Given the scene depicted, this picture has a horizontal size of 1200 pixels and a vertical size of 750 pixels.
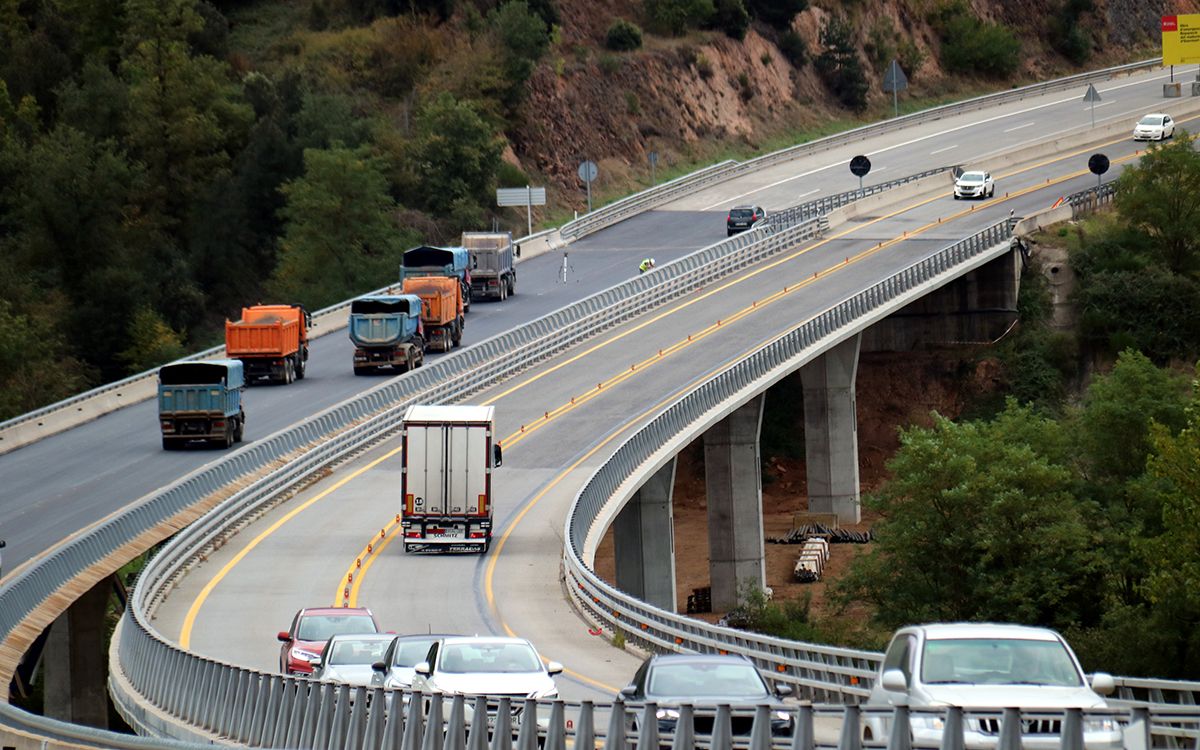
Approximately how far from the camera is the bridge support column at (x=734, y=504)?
219ft

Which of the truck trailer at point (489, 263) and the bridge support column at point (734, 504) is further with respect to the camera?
the truck trailer at point (489, 263)

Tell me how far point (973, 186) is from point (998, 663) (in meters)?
80.2

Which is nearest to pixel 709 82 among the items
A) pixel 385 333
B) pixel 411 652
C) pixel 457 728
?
pixel 385 333

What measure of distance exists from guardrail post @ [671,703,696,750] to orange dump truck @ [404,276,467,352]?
51.5 meters

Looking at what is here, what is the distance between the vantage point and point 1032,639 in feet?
62.6

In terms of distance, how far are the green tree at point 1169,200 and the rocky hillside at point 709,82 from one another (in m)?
32.6

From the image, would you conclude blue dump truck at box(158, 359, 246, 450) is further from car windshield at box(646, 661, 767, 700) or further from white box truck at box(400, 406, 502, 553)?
car windshield at box(646, 661, 767, 700)

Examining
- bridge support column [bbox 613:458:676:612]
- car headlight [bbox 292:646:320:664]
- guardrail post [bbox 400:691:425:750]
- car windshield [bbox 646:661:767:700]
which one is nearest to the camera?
guardrail post [bbox 400:691:425:750]

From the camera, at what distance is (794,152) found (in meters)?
117

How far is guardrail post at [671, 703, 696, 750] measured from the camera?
1659cm

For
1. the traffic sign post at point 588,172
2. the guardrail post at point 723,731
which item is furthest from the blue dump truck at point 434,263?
the guardrail post at point 723,731

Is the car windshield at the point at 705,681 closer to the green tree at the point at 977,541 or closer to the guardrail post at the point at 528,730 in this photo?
the guardrail post at the point at 528,730

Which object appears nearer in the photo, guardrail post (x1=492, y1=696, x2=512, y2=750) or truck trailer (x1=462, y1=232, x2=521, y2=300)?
guardrail post (x1=492, y1=696, x2=512, y2=750)

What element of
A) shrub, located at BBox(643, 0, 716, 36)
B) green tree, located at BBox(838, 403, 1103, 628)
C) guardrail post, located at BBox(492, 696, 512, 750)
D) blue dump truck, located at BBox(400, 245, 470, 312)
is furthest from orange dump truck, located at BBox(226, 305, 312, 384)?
shrub, located at BBox(643, 0, 716, 36)
